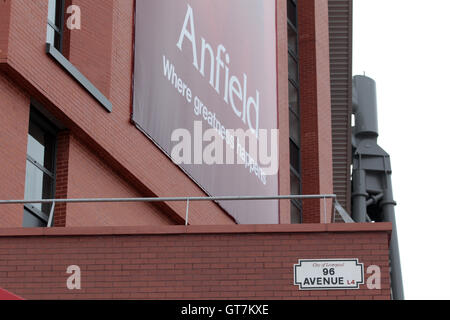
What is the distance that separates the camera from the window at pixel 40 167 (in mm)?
16234

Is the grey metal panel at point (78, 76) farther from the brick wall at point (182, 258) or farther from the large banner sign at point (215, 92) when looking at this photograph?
the brick wall at point (182, 258)

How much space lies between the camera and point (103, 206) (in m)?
17.6

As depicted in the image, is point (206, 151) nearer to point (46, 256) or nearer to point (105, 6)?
point (105, 6)

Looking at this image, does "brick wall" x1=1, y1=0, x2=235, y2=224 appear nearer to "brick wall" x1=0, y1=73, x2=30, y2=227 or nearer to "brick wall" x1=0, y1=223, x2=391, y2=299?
"brick wall" x1=0, y1=73, x2=30, y2=227

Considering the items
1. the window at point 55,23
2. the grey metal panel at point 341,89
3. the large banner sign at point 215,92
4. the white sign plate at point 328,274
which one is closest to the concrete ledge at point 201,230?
the white sign plate at point 328,274

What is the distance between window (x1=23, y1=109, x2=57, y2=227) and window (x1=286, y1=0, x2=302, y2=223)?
1546 cm

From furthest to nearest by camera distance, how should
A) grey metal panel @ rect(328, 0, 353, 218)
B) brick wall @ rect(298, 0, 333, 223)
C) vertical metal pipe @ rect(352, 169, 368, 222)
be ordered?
vertical metal pipe @ rect(352, 169, 368, 222), grey metal panel @ rect(328, 0, 353, 218), brick wall @ rect(298, 0, 333, 223)

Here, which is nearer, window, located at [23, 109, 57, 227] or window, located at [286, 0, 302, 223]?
window, located at [23, 109, 57, 227]

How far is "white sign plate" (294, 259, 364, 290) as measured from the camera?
1272 centimetres

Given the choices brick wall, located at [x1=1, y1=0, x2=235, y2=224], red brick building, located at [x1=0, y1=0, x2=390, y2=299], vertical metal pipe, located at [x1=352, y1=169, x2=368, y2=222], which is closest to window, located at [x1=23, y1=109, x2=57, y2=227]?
red brick building, located at [x1=0, y1=0, x2=390, y2=299]

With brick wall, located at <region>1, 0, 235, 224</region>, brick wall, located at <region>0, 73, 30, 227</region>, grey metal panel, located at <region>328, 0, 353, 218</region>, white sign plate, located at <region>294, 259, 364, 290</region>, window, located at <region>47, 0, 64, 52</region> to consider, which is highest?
grey metal panel, located at <region>328, 0, 353, 218</region>

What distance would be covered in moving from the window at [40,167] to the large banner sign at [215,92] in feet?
7.50

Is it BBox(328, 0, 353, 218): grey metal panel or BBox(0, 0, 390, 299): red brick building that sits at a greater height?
BBox(328, 0, 353, 218): grey metal panel
